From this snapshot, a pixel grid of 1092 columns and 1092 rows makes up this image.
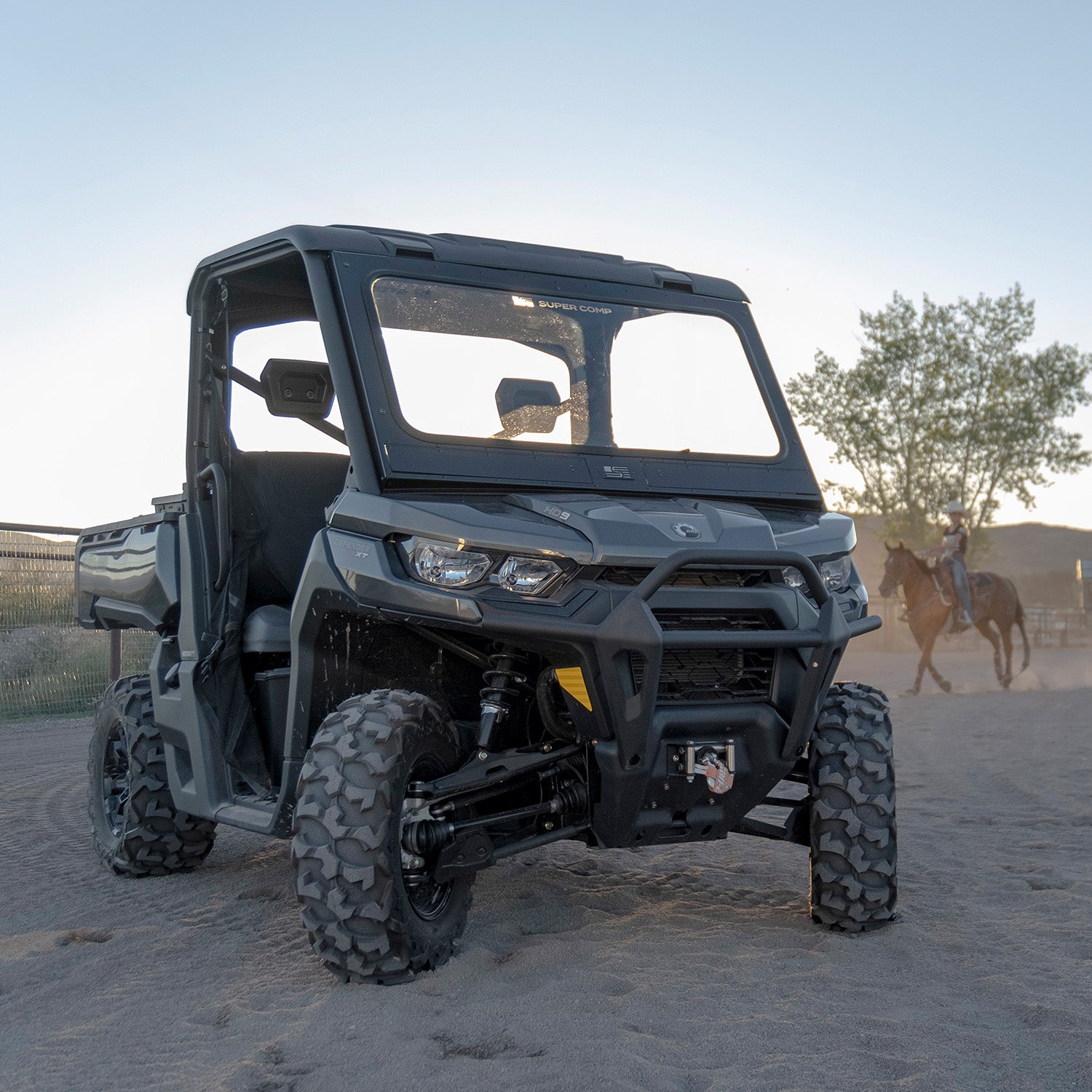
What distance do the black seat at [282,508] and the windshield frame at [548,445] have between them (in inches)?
48.2

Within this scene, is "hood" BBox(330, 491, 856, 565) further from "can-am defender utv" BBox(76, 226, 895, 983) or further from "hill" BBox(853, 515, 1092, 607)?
"hill" BBox(853, 515, 1092, 607)

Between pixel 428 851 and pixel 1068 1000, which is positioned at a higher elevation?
pixel 428 851

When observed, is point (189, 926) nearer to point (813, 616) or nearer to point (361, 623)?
point (361, 623)

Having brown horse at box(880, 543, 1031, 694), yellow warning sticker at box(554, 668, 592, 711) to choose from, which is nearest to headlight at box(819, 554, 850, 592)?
yellow warning sticker at box(554, 668, 592, 711)

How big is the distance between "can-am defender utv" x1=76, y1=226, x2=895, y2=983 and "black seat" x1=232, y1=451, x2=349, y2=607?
2 cm

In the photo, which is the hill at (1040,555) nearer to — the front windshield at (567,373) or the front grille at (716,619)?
the front windshield at (567,373)

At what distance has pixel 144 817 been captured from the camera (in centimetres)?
564

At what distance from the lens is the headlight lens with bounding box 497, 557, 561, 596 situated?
153 inches

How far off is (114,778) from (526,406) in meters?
2.95

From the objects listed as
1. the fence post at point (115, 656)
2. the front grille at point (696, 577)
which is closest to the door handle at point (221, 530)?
the front grille at point (696, 577)

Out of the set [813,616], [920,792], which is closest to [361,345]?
[813,616]

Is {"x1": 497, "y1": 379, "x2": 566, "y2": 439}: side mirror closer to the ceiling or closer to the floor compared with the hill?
closer to the ceiling

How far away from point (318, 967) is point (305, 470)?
2.44 m

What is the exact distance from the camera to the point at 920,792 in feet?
27.3
